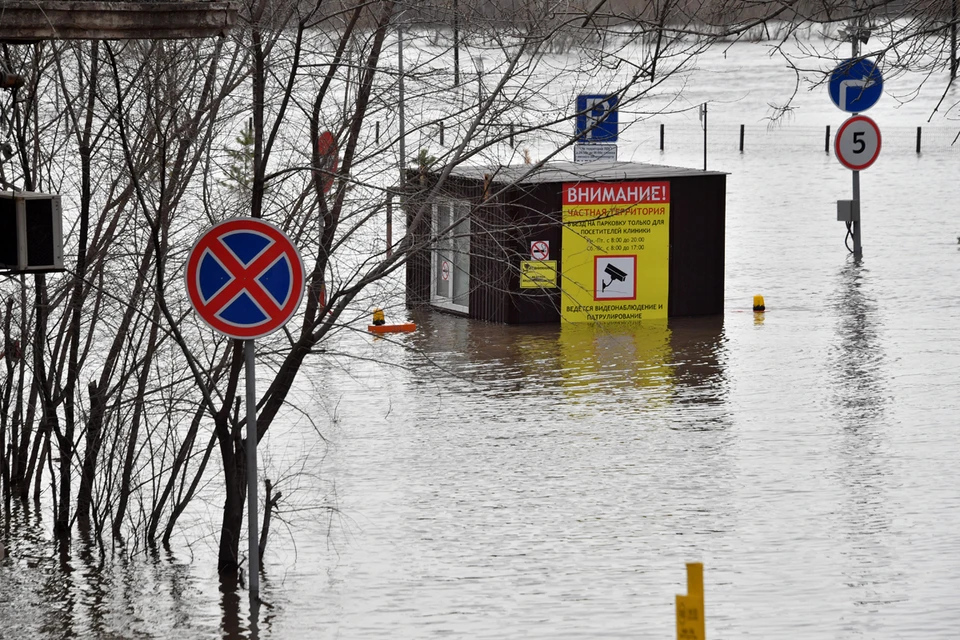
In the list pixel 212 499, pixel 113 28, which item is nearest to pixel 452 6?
pixel 113 28

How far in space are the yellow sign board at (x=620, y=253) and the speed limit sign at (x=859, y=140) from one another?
6.46 metres

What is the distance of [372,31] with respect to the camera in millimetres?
8703

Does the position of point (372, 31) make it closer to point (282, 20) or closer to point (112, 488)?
point (282, 20)

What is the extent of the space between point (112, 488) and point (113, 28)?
326cm

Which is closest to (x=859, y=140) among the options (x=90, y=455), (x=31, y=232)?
(x=90, y=455)

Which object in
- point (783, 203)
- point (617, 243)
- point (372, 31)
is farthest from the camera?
point (783, 203)

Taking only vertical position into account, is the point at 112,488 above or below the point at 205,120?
below

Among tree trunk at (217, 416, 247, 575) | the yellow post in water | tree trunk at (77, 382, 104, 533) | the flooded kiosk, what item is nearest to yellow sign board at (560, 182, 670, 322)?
the flooded kiosk

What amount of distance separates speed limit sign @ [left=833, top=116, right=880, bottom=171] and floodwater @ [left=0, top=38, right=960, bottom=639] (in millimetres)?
5423

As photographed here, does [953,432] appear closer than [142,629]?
No

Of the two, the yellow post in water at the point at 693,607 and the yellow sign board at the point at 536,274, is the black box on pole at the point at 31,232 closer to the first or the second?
the yellow sign board at the point at 536,274

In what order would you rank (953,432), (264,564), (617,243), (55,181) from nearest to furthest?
(264,564) → (55,181) → (953,432) → (617,243)

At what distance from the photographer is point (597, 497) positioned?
34.3ft

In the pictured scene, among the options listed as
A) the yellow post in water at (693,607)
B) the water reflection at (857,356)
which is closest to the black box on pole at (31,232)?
the yellow post in water at (693,607)
